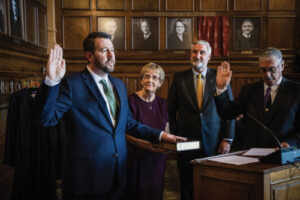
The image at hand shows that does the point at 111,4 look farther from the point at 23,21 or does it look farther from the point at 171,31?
the point at 23,21

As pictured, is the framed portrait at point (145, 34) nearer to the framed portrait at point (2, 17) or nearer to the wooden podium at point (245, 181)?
the framed portrait at point (2, 17)

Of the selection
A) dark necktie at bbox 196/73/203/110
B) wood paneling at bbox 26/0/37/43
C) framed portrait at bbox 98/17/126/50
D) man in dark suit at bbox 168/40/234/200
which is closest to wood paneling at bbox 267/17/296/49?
framed portrait at bbox 98/17/126/50

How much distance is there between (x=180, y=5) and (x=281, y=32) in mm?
2402

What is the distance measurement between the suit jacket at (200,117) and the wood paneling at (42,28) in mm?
3773

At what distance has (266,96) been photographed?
120 inches

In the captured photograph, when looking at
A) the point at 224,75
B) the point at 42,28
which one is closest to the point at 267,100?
the point at 224,75

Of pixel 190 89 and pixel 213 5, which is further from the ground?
pixel 213 5

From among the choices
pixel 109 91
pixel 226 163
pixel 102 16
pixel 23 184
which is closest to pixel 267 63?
pixel 226 163

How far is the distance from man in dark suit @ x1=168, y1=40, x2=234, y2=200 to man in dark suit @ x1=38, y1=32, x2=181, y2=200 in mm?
1319

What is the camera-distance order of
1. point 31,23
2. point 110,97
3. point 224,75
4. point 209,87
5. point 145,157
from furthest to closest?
point 31,23 → point 209,87 → point 145,157 → point 224,75 → point 110,97

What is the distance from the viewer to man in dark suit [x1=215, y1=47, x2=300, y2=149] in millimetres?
2904

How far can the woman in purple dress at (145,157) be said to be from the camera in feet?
10.3

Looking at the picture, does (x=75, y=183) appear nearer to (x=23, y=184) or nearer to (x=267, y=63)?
(x=23, y=184)

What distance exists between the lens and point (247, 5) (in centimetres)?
786
